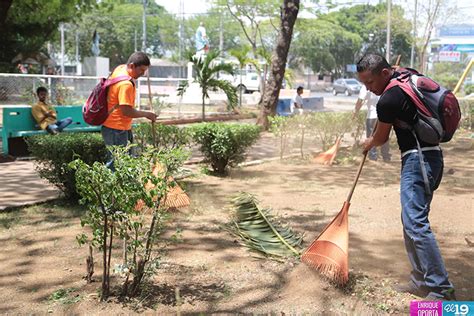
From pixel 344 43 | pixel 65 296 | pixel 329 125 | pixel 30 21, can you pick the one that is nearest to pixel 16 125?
pixel 329 125

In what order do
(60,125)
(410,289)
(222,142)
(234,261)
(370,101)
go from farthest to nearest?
(60,125)
(370,101)
(222,142)
(234,261)
(410,289)

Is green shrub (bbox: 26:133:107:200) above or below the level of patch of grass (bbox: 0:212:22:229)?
above

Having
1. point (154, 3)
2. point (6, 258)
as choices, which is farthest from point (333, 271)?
point (154, 3)

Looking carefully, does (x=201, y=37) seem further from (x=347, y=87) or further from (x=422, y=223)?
(x=422, y=223)

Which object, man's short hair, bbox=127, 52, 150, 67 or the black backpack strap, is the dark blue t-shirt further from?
man's short hair, bbox=127, 52, 150, 67

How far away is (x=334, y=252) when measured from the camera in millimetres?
3711

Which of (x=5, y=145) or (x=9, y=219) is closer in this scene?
(x=9, y=219)

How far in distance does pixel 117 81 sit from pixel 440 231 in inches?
130

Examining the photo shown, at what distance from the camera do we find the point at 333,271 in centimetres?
367

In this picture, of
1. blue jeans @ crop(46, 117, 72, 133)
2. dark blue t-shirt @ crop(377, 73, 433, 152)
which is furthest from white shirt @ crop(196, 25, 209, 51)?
dark blue t-shirt @ crop(377, 73, 433, 152)

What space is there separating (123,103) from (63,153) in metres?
1.15

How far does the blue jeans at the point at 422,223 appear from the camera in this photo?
336 cm

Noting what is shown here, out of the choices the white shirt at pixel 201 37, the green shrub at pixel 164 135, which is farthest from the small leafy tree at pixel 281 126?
the white shirt at pixel 201 37

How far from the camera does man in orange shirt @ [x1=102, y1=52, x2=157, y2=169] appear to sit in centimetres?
482
